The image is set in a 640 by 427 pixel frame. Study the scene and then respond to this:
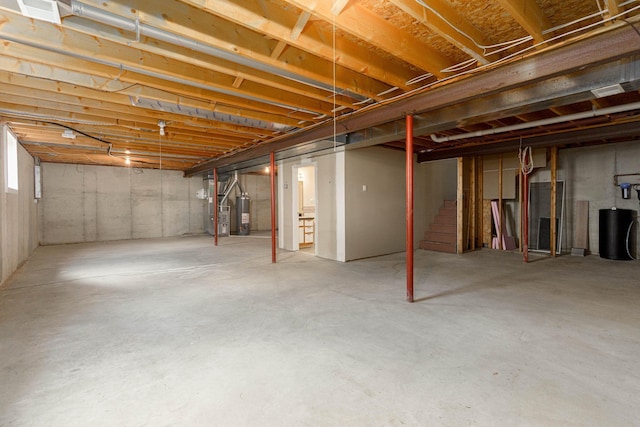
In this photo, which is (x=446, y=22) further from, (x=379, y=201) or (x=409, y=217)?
(x=379, y=201)

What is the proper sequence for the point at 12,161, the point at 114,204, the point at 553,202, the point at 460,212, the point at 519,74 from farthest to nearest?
the point at 114,204 → the point at 460,212 → the point at 553,202 → the point at 12,161 → the point at 519,74

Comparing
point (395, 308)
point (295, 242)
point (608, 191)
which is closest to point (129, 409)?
point (395, 308)

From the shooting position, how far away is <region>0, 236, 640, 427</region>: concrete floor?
1.55 m

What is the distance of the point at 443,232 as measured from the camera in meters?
6.78

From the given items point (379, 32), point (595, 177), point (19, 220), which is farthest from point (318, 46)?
point (595, 177)

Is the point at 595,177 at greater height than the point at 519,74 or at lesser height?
lesser

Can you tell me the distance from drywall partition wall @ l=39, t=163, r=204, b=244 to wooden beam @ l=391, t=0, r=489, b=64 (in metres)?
9.93

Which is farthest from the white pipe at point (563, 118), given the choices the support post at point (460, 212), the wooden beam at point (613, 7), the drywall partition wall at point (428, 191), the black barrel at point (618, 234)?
the black barrel at point (618, 234)

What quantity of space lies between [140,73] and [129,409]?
113 inches

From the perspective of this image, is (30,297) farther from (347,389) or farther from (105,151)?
(105,151)

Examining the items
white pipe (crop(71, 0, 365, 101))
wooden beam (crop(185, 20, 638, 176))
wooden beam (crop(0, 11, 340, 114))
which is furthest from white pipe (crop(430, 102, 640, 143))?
white pipe (crop(71, 0, 365, 101))

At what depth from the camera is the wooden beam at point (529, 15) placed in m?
1.84

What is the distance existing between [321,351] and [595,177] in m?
6.97

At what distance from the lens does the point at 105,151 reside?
22.4ft
